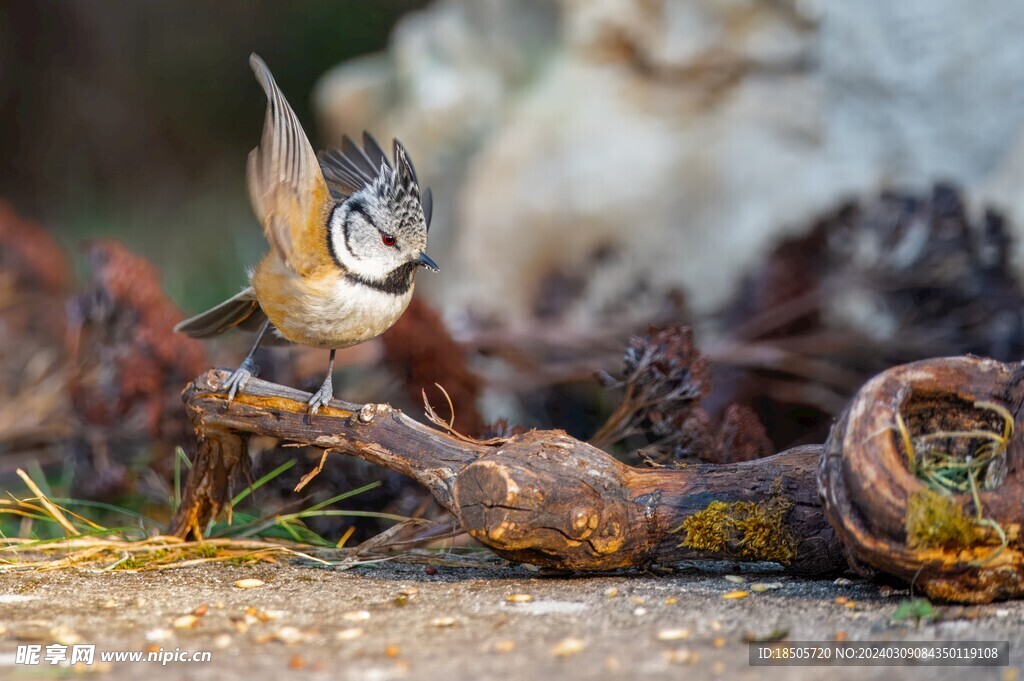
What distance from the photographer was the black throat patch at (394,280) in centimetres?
245

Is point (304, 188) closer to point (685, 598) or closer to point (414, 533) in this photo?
point (414, 533)

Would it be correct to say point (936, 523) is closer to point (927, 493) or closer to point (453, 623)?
point (927, 493)

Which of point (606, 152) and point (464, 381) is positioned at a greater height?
point (606, 152)

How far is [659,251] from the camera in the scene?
178 inches

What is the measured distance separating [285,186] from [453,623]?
3.68 feet

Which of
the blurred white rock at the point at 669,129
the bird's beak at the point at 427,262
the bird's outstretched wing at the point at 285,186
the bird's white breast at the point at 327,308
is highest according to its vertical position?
the blurred white rock at the point at 669,129

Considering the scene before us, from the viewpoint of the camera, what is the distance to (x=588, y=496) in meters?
2.14

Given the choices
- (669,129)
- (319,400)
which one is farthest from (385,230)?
(669,129)

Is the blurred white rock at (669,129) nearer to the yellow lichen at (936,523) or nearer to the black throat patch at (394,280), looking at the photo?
the black throat patch at (394,280)

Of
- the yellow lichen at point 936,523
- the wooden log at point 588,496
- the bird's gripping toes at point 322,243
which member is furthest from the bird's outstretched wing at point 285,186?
the yellow lichen at point 936,523

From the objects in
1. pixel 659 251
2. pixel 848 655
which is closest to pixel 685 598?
pixel 848 655

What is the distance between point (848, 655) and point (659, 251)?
10.0 feet

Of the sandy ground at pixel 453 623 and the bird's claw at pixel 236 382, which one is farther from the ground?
the bird's claw at pixel 236 382

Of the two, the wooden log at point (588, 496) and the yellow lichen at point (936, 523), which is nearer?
the yellow lichen at point (936, 523)
